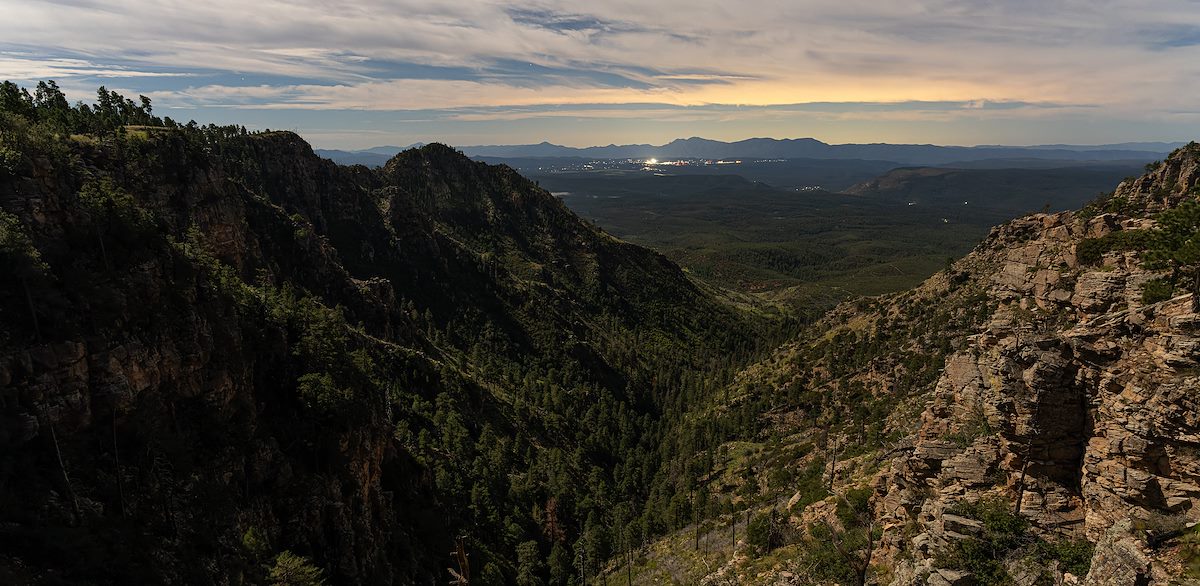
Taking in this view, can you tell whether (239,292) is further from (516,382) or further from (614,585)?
(516,382)

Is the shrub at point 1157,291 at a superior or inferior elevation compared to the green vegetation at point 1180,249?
inferior

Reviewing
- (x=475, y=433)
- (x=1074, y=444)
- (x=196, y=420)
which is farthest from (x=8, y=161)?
(x=475, y=433)

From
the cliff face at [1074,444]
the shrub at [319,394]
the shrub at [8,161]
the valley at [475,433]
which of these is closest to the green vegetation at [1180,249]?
the valley at [475,433]

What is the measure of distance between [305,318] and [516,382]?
327 ft

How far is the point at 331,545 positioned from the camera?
60031 mm

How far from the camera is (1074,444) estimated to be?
32.0m

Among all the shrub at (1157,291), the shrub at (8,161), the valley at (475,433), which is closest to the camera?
the valley at (475,433)

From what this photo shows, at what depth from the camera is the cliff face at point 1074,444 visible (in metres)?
26.0

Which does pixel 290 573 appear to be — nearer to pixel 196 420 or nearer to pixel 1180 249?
pixel 196 420

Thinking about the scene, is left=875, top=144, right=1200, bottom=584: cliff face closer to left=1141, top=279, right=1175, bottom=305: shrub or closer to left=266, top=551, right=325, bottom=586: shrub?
left=1141, top=279, right=1175, bottom=305: shrub

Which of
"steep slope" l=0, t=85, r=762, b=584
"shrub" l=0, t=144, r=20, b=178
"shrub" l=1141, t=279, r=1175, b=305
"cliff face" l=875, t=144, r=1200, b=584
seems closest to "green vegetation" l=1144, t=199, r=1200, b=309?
"shrub" l=1141, t=279, r=1175, b=305

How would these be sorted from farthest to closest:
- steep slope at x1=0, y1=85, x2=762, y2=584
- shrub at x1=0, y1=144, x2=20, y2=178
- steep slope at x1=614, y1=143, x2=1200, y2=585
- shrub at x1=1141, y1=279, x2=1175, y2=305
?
shrub at x1=0, y1=144, x2=20, y2=178, steep slope at x1=0, y1=85, x2=762, y2=584, shrub at x1=1141, y1=279, x2=1175, y2=305, steep slope at x1=614, y1=143, x2=1200, y2=585

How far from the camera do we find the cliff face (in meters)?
26.0

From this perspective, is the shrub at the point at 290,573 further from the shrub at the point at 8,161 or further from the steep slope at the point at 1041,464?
the shrub at the point at 8,161
